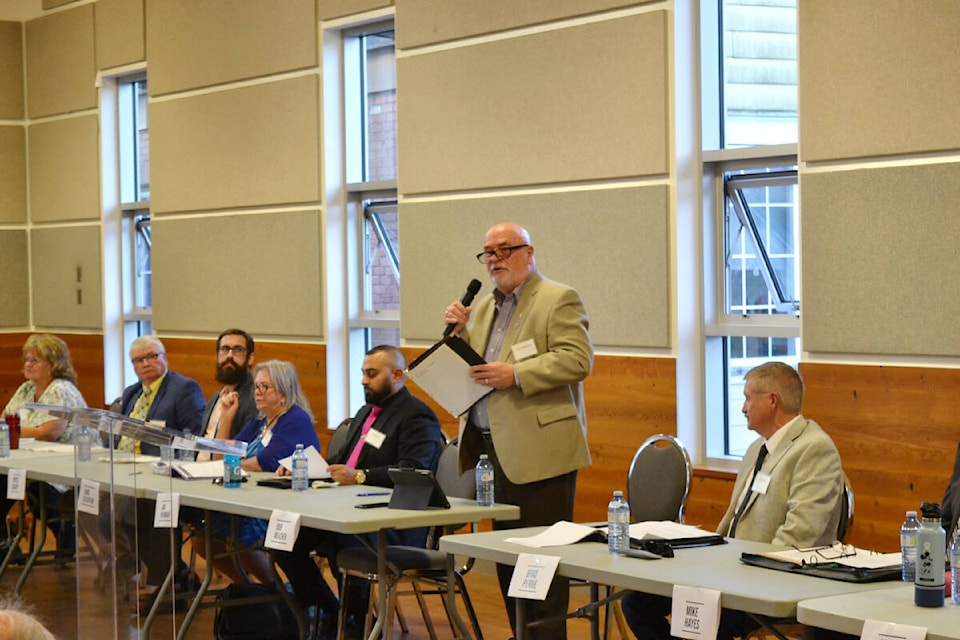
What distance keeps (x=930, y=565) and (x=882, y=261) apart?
7.15 feet

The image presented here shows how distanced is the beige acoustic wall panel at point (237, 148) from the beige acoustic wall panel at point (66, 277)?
3.29ft

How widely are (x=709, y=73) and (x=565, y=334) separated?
1.70m

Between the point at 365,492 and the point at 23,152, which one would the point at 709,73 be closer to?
the point at 365,492

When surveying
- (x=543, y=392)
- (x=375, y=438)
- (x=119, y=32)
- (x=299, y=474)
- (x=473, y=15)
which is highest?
(x=119, y=32)

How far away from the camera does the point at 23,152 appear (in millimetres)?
9883

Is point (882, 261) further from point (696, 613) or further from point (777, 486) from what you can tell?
point (696, 613)

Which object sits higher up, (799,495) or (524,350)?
(524,350)

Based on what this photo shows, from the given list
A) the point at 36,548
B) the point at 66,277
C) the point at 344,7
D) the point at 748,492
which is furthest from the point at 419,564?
the point at 66,277

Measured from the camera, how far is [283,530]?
4.20 m

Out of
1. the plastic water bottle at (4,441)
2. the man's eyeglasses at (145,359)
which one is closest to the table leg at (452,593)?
the plastic water bottle at (4,441)

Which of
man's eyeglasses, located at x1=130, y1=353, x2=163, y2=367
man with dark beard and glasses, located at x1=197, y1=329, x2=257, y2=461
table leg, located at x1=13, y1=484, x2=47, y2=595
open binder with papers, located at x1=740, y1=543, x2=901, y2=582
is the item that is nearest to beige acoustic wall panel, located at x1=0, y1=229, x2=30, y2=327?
man's eyeglasses, located at x1=130, y1=353, x2=163, y2=367

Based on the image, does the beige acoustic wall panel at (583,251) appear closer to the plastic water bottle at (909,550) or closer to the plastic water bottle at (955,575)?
the plastic water bottle at (909,550)

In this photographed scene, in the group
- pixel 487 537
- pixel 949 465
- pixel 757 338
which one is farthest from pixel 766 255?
pixel 487 537

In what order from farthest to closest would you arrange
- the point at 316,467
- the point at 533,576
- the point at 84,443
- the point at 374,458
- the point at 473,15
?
the point at 473,15 < the point at 374,458 < the point at 316,467 < the point at 84,443 < the point at 533,576
